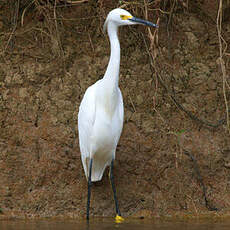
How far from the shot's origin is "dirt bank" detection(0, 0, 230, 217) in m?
5.32

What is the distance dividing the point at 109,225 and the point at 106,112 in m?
1.04

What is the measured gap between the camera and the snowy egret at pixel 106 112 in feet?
15.7

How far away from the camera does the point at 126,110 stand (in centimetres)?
598

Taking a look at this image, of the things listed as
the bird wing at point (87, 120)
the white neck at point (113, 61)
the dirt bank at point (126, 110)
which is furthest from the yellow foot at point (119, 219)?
the white neck at point (113, 61)

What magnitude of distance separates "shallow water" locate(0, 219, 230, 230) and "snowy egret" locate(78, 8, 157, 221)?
0.23 m

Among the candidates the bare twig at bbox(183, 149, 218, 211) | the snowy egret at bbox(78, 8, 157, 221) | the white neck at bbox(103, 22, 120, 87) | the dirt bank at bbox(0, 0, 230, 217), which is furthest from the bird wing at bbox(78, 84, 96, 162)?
the bare twig at bbox(183, 149, 218, 211)

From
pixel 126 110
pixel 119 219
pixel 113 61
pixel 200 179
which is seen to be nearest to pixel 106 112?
pixel 113 61

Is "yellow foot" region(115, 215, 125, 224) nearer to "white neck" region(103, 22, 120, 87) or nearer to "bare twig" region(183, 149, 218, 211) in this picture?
"bare twig" region(183, 149, 218, 211)

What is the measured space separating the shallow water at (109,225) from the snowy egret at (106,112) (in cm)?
23

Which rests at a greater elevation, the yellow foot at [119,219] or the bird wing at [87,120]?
the bird wing at [87,120]

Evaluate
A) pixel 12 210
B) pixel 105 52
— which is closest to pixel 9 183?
pixel 12 210

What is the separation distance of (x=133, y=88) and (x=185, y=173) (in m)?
1.26

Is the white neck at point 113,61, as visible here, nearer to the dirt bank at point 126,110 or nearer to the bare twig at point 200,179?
the dirt bank at point 126,110

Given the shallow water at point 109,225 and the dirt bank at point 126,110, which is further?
the dirt bank at point 126,110
